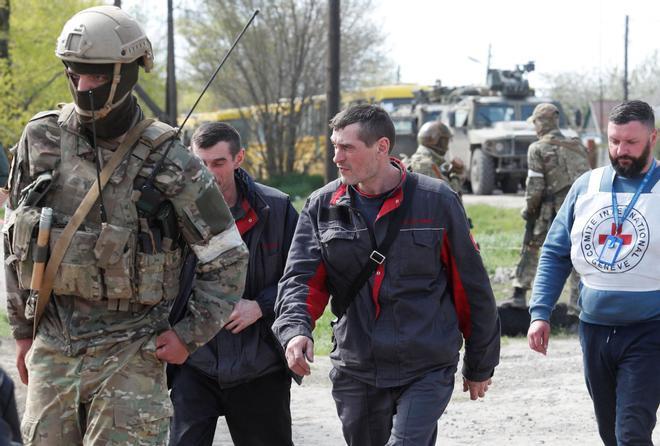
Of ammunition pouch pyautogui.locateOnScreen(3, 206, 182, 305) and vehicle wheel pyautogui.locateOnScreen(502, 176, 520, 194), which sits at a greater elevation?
ammunition pouch pyautogui.locateOnScreen(3, 206, 182, 305)

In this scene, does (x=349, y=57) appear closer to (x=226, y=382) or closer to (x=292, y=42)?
(x=292, y=42)

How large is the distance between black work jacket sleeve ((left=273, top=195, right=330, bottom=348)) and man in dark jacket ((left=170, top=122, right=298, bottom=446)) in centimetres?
27

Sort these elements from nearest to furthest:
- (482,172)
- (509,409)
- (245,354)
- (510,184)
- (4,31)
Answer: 1. (245,354)
2. (509,409)
3. (482,172)
4. (510,184)
5. (4,31)

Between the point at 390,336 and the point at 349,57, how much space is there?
1205 inches

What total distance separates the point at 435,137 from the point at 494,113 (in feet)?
61.3

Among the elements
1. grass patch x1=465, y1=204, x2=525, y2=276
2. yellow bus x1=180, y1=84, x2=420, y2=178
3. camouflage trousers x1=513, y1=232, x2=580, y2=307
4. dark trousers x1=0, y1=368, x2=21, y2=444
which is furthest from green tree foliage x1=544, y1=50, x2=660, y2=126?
dark trousers x1=0, y1=368, x2=21, y2=444

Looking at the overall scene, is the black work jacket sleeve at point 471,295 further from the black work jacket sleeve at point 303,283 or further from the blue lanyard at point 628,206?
the blue lanyard at point 628,206

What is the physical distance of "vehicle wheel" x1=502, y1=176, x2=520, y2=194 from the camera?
29266 mm

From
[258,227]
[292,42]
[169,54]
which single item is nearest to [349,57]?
[292,42]

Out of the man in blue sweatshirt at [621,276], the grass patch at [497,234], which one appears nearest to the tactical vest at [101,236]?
the man in blue sweatshirt at [621,276]

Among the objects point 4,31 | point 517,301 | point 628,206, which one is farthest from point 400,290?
point 4,31

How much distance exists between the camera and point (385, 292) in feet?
15.7

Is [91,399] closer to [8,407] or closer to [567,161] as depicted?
[8,407]

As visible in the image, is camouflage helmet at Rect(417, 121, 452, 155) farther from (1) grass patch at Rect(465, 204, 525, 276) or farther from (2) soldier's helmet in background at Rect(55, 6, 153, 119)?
(2) soldier's helmet in background at Rect(55, 6, 153, 119)
